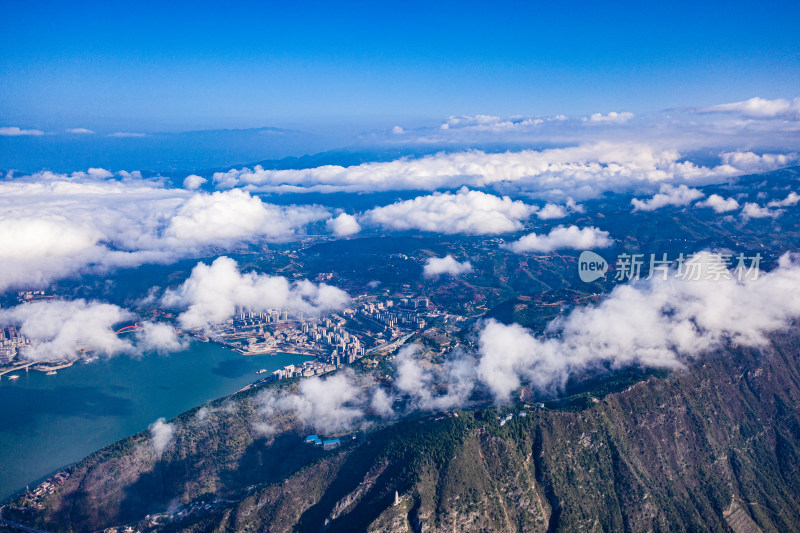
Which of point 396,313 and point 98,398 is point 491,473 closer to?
point 98,398

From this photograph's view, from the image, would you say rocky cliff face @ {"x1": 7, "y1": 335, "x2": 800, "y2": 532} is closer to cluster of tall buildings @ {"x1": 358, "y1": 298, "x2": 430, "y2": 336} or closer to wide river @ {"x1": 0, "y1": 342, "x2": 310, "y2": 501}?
wide river @ {"x1": 0, "y1": 342, "x2": 310, "y2": 501}

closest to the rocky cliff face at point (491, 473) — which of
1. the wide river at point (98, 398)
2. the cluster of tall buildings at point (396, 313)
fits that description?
the wide river at point (98, 398)

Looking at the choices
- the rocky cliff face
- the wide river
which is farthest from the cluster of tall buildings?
the rocky cliff face

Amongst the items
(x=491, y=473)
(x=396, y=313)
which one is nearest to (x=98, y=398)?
(x=396, y=313)

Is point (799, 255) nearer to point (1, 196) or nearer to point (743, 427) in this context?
point (743, 427)

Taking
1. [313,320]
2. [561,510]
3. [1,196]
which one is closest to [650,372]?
[561,510]
